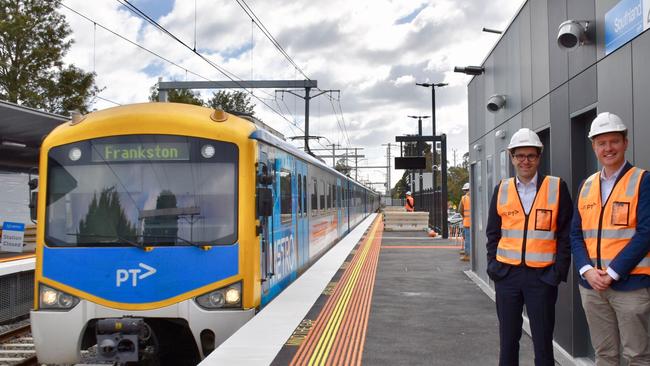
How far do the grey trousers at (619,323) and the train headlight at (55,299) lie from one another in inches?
180

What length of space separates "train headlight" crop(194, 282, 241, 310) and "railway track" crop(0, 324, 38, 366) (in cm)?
276

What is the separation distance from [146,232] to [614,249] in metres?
4.23

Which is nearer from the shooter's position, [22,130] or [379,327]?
[379,327]

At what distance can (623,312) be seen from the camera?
3770 millimetres

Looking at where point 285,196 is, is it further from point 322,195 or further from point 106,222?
point 322,195

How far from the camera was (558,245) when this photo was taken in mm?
4465

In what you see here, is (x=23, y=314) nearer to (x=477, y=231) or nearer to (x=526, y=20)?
(x=477, y=231)

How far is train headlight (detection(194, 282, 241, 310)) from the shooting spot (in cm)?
616

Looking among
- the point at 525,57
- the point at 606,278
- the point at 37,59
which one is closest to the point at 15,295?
the point at 525,57

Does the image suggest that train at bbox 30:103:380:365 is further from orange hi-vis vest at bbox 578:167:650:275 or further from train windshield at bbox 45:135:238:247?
orange hi-vis vest at bbox 578:167:650:275

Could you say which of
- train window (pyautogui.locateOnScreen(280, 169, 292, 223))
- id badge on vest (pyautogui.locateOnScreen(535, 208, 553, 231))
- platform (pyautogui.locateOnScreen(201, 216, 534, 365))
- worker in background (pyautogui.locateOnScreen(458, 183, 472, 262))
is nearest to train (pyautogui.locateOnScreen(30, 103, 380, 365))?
platform (pyautogui.locateOnScreen(201, 216, 534, 365))

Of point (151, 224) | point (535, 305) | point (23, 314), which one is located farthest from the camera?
point (23, 314)

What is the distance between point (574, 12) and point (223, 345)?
174 inches

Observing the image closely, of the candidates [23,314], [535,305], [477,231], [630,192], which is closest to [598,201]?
[630,192]
